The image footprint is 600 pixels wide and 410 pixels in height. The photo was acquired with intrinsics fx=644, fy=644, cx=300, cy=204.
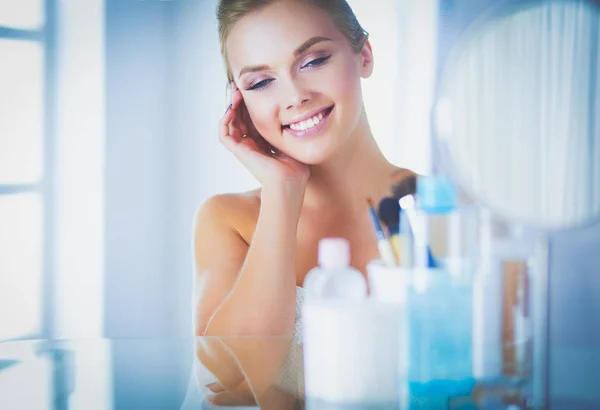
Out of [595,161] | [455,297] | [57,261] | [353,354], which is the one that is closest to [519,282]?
[455,297]

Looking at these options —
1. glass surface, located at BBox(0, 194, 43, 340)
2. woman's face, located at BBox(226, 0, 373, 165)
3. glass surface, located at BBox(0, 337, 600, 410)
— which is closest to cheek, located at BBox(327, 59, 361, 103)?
woman's face, located at BBox(226, 0, 373, 165)

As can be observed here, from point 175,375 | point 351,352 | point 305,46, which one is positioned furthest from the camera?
point 305,46

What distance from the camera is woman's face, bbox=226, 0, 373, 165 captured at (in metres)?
0.85

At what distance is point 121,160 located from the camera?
90cm

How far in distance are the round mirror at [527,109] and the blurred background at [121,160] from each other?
6 cm

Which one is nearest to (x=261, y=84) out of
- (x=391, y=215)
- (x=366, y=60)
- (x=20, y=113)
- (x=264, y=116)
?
(x=264, y=116)

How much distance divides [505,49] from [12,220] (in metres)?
0.72

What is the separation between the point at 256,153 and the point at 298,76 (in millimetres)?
117

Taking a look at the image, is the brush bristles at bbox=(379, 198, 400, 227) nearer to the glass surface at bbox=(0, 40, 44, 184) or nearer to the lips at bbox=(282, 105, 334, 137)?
the lips at bbox=(282, 105, 334, 137)

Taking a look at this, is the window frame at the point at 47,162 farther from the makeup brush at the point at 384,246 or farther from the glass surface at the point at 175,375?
the makeup brush at the point at 384,246

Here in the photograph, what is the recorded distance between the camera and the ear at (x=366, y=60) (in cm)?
86

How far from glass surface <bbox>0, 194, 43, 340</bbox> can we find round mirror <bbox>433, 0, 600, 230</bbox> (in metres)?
0.58

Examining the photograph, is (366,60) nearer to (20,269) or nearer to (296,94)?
(296,94)

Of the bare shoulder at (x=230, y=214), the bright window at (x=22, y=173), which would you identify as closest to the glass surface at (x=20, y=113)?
the bright window at (x=22, y=173)
